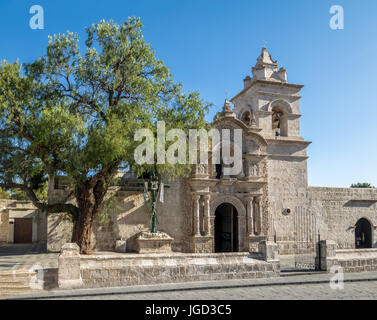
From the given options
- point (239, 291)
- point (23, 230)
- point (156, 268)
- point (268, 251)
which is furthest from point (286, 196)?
point (23, 230)

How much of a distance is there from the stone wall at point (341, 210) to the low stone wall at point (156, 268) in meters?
10.9

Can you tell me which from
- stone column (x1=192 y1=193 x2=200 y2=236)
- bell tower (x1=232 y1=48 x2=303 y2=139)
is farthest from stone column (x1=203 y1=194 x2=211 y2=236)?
bell tower (x1=232 y1=48 x2=303 y2=139)

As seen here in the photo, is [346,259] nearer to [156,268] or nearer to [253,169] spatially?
[156,268]

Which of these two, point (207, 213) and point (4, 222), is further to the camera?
point (4, 222)

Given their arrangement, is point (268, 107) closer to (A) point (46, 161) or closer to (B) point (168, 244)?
(B) point (168, 244)

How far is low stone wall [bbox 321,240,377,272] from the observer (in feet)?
40.2

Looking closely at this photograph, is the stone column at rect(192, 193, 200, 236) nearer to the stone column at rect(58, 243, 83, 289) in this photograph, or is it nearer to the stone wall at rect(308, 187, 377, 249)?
the stone wall at rect(308, 187, 377, 249)

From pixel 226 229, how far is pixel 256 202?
2574 millimetres

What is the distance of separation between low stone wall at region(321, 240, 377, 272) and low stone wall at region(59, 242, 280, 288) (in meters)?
2.21

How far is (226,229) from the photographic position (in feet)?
65.7

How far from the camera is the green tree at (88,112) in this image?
12234mm

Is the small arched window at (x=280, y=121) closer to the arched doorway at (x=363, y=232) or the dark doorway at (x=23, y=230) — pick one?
the arched doorway at (x=363, y=232)

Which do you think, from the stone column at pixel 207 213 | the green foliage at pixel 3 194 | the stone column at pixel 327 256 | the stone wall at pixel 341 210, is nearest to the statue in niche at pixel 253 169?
the stone column at pixel 207 213
